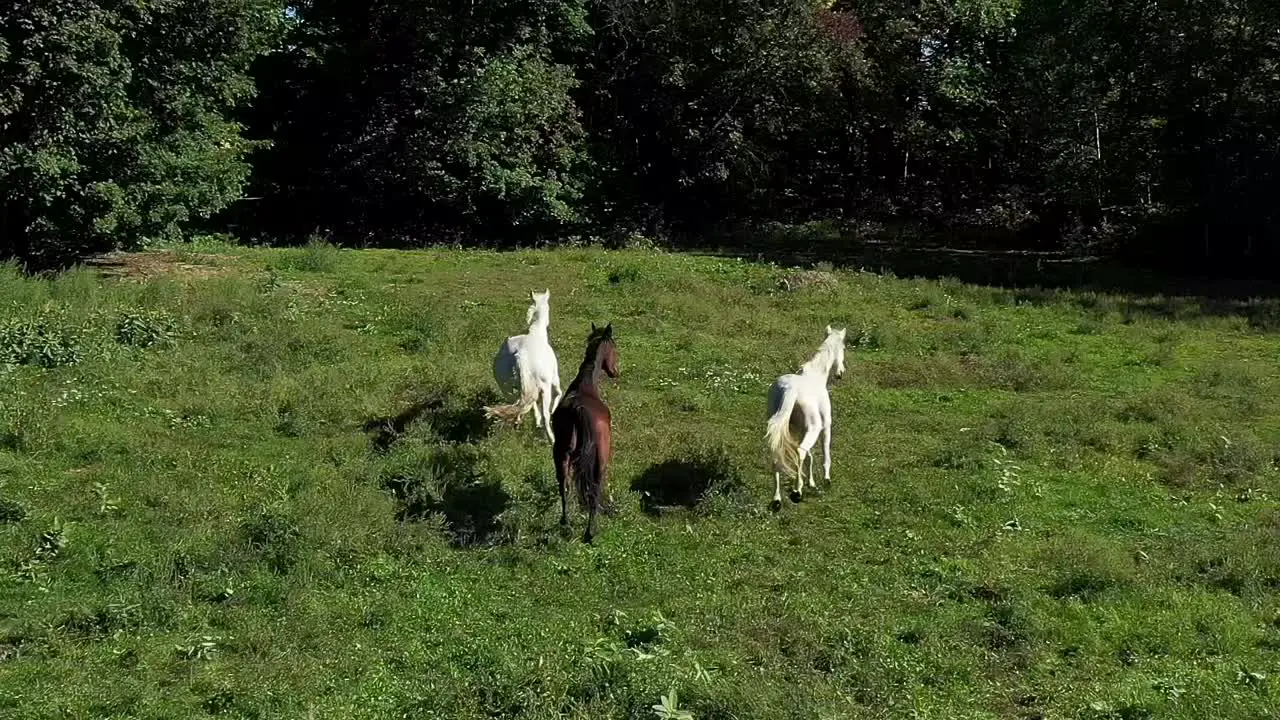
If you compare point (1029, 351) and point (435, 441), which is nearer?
point (435, 441)

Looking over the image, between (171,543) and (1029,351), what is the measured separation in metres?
11.5

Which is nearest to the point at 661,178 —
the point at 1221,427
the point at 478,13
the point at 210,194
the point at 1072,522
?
the point at 478,13

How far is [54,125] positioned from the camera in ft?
53.0

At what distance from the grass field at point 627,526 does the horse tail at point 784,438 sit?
445 mm

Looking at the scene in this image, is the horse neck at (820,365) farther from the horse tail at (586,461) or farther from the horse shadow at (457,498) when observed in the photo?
the horse shadow at (457,498)

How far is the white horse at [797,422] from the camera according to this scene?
9.37 metres

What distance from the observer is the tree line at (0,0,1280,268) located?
17.8 meters

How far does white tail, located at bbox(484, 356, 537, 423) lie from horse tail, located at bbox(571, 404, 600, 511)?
4.93 ft

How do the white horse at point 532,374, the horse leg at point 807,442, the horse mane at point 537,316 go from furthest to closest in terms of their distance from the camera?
the horse mane at point 537,316
the white horse at point 532,374
the horse leg at point 807,442

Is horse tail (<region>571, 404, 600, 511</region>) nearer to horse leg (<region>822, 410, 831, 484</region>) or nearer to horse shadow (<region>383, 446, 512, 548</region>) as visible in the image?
horse shadow (<region>383, 446, 512, 548</region>)

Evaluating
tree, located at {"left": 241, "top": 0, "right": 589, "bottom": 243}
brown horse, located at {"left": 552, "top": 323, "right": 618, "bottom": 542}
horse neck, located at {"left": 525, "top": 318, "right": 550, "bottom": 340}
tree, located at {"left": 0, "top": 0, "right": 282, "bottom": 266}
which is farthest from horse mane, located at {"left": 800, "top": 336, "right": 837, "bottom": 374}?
tree, located at {"left": 241, "top": 0, "right": 589, "bottom": 243}

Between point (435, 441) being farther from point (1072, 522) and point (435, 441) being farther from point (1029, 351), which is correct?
point (1029, 351)

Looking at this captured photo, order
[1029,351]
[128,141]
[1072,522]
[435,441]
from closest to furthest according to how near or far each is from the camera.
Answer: [1072,522]
[435,441]
[1029,351]
[128,141]

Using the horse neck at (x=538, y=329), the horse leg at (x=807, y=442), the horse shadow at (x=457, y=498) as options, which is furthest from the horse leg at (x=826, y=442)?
the horse neck at (x=538, y=329)
